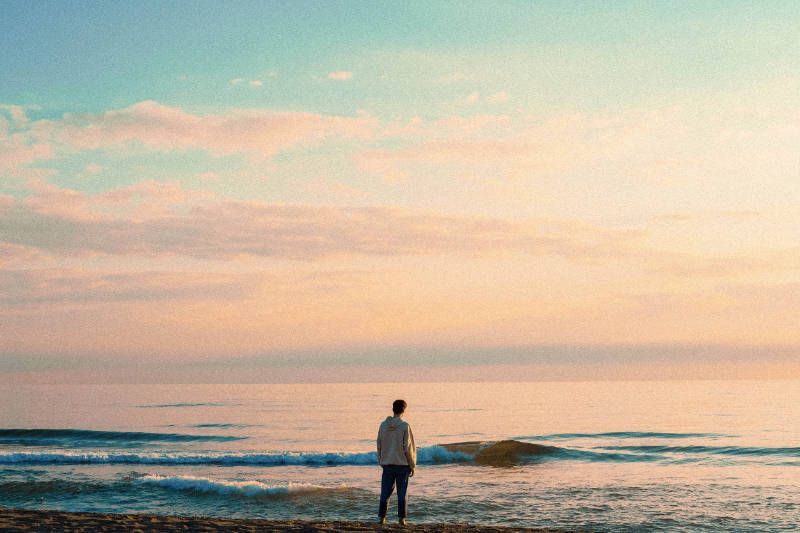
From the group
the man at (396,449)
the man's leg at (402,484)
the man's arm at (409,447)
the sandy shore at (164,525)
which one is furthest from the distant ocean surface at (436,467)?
the man's arm at (409,447)

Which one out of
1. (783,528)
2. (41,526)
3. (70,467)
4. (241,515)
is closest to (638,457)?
(783,528)

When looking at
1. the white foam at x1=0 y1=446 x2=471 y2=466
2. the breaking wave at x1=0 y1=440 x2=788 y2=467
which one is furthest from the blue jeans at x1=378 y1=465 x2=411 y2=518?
the white foam at x1=0 y1=446 x2=471 y2=466

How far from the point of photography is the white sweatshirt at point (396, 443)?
12406 mm

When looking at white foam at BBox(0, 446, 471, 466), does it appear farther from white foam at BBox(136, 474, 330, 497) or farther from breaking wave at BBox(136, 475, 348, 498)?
white foam at BBox(136, 474, 330, 497)

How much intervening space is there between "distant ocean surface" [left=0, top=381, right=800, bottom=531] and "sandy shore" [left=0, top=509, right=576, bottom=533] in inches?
96.0

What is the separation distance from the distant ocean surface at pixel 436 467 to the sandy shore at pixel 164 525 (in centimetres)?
244

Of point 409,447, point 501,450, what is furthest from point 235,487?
point 501,450

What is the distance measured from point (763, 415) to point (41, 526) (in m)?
48.6

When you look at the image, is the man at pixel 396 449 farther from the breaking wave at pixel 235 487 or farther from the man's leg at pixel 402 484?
the breaking wave at pixel 235 487

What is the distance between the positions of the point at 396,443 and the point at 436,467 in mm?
15075

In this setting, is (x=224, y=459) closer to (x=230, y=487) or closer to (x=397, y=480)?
(x=230, y=487)

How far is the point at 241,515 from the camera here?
52.4 ft

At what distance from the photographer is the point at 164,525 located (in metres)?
12.7

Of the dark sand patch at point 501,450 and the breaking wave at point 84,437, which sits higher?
the dark sand patch at point 501,450
